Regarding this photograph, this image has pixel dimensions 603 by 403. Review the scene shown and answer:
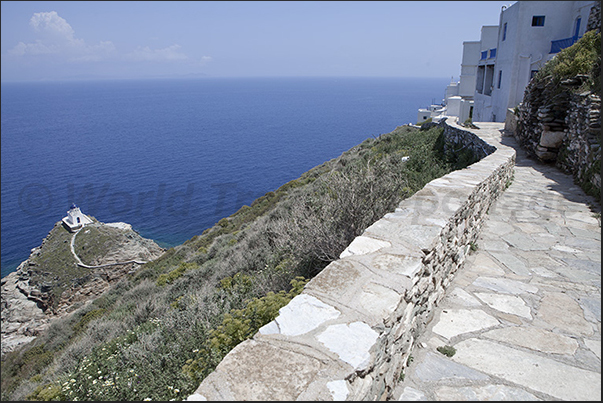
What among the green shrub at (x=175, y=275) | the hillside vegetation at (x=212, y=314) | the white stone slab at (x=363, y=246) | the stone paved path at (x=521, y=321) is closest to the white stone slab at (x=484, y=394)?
the stone paved path at (x=521, y=321)

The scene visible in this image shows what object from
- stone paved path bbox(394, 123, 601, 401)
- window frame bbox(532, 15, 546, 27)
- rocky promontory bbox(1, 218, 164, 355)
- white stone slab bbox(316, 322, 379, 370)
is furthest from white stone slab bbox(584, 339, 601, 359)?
window frame bbox(532, 15, 546, 27)

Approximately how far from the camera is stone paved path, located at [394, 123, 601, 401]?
7.77 ft

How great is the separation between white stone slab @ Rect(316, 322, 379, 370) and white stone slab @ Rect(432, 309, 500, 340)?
3.94 feet

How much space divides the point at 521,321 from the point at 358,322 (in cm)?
174

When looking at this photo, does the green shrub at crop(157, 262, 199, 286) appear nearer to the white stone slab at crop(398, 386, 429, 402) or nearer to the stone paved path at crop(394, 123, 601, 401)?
the stone paved path at crop(394, 123, 601, 401)

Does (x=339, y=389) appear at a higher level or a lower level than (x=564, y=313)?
higher

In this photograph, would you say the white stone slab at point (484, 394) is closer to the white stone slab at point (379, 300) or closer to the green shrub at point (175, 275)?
the white stone slab at point (379, 300)

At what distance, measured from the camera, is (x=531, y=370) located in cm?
249

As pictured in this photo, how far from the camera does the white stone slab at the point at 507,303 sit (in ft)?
10.5

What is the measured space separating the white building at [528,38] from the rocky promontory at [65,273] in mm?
22874

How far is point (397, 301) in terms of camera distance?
233 cm

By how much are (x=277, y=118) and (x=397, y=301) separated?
105m

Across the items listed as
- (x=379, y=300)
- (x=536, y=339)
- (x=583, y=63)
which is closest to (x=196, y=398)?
(x=379, y=300)

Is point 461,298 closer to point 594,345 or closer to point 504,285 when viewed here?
point 504,285
